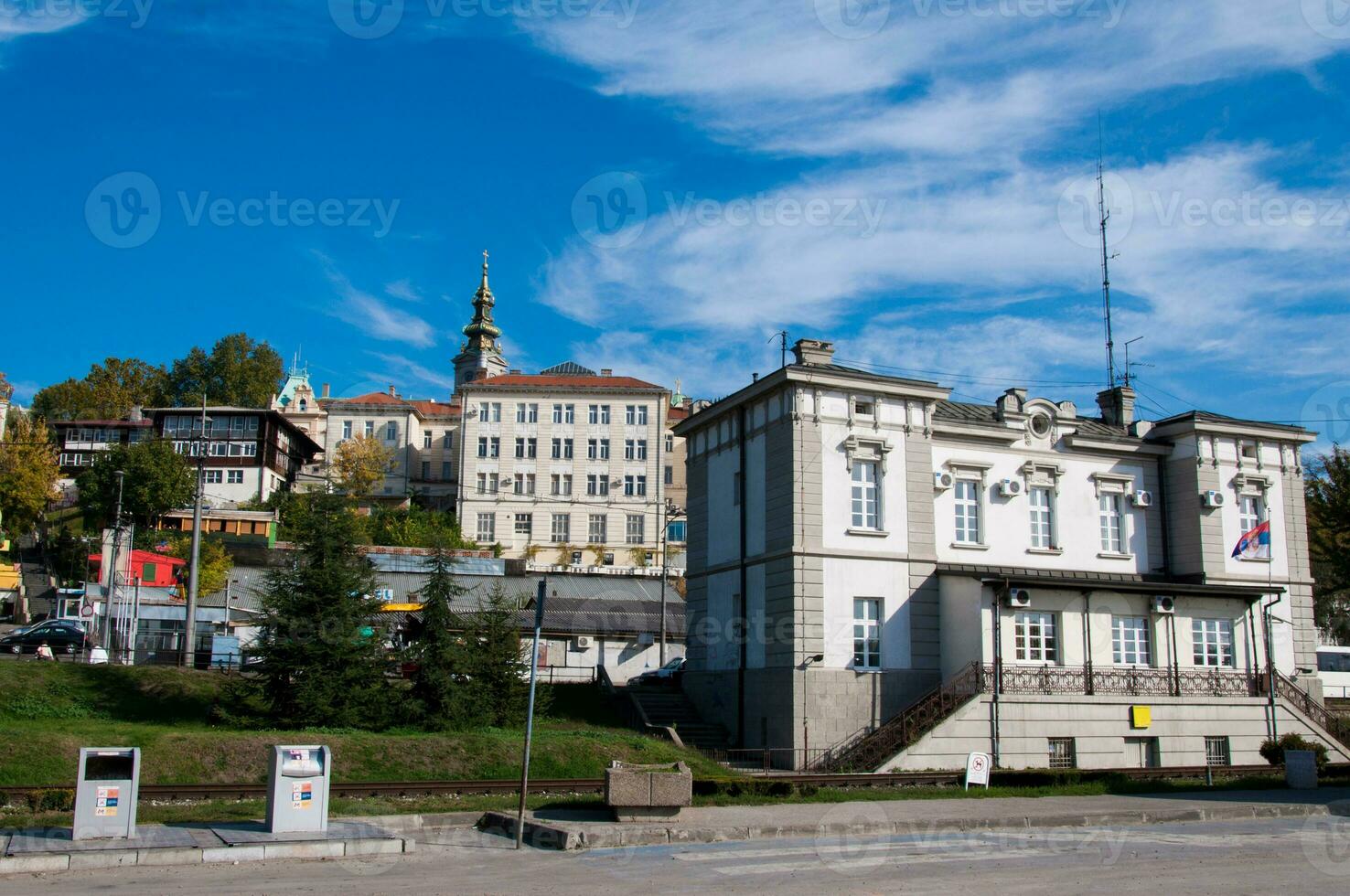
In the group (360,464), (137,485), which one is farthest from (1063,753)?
(360,464)

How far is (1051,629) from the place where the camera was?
32.9m

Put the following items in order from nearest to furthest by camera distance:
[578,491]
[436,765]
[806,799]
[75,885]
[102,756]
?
[75,885] → [102,756] → [806,799] → [436,765] → [578,491]

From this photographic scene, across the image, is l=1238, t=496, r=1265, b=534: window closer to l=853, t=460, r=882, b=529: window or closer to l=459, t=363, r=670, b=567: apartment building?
l=853, t=460, r=882, b=529: window

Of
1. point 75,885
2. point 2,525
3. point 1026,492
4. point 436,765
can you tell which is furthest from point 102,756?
point 2,525

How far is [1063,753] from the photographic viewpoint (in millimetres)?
31156

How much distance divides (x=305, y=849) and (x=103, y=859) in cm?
240

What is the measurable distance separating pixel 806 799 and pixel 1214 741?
17.2m

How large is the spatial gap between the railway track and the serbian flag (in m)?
8.86

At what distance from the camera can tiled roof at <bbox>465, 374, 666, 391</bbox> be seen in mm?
92250

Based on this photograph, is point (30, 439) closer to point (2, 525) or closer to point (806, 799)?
point (2, 525)

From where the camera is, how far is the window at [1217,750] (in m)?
32.8

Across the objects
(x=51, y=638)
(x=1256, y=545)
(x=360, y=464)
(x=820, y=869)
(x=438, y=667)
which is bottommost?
(x=820, y=869)

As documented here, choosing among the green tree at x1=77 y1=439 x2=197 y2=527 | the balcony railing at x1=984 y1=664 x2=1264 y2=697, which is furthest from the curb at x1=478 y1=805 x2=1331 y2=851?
the green tree at x1=77 y1=439 x2=197 y2=527

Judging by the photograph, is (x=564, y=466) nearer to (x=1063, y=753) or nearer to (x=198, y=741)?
(x=1063, y=753)
